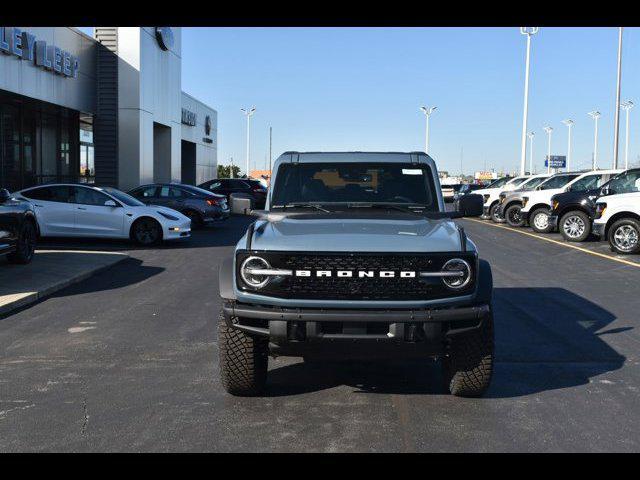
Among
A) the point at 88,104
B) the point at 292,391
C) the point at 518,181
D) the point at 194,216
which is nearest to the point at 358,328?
the point at 292,391

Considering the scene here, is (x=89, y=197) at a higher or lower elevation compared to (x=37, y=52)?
lower

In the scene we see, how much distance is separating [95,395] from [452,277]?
283cm

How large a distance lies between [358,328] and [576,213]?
665 inches

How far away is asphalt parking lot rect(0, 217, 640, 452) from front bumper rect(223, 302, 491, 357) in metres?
0.54

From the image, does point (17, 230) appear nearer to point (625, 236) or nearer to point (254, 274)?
point (254, 274)

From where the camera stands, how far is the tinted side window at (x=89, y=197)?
711 inches

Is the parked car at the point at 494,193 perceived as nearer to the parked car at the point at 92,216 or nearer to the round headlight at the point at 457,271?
the parked car at the point at 92,216

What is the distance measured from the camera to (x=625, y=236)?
1720 cm

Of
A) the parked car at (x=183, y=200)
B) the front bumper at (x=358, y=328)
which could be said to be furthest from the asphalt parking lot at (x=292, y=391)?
the parked car at (x=183, y=200)

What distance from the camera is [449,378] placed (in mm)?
5727
